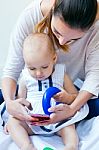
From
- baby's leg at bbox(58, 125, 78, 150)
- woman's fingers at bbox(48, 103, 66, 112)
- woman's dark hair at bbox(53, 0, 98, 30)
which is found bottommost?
baby's leg at bbox(58, 125, 78, 150)

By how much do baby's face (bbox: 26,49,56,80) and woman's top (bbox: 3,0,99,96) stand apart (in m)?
0.12

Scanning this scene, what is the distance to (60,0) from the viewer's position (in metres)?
0.95

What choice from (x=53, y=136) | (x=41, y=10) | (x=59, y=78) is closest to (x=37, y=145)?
(x=53, y=136)

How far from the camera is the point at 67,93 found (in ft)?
3.62

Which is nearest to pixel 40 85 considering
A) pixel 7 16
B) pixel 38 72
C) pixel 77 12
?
pixel 38 72

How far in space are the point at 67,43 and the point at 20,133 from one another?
0.34 m

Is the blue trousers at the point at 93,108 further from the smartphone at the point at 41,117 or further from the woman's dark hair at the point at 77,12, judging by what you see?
the woman's dark hair at the point at 77,12

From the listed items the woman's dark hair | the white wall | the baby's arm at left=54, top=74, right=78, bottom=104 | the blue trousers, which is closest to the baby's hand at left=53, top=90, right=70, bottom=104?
the baby's arm at left=54, top=74, right=78, bottom=104

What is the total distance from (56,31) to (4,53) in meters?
0.74

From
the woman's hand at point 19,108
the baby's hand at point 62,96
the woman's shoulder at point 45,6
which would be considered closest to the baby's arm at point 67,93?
the baby's hand at point 62,96

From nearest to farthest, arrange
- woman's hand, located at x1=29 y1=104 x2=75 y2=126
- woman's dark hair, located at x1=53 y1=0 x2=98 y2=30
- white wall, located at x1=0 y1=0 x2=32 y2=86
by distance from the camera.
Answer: woman's dark hair, located at x1=53 y1=0 x2=98 y2=30, woman's hand, located at x1=29 y1=104 x2=75 y2=126, white wall, located at x1=0 y1=0 x2=32 y2=86

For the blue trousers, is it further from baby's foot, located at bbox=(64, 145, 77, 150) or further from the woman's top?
baby's foot, located at bbox=(64, 145, 77, 150)

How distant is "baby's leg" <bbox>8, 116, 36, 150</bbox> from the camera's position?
0.99 m

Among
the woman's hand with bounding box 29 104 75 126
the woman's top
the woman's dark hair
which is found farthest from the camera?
the woman's top
